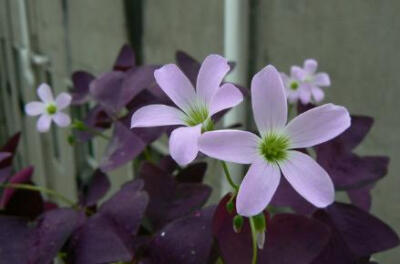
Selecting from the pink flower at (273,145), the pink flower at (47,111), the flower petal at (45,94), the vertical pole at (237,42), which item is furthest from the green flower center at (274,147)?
the vertical pole at (237,42)

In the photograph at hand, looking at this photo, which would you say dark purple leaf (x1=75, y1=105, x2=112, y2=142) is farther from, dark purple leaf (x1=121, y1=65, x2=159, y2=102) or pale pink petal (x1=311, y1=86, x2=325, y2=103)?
pale pink petal (x1=311, y1=86, x2=325, y2=103)

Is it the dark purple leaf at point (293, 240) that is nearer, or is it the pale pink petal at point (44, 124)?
the dark purple leaf at point (293, 240)

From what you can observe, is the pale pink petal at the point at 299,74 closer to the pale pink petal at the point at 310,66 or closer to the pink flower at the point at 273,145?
the pale pink petal at the point at 310,66

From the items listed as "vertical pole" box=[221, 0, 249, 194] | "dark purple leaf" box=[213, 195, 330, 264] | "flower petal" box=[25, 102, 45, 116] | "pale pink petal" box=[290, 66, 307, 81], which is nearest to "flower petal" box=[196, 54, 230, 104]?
"dark purple leaf" box=[213, 195, 330, 264]

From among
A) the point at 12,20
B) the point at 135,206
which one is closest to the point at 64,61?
the point at 12,20

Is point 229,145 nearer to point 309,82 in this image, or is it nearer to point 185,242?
point 185,242

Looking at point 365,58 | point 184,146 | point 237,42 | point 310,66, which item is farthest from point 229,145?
point 237,42

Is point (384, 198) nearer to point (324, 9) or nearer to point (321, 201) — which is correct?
point (324, 9)
